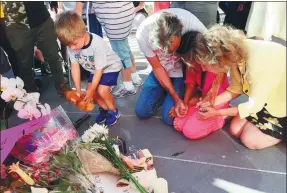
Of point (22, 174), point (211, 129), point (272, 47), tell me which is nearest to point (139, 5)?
point (211, 129)

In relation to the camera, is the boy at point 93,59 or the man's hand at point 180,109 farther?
the man's hand at point 180,109

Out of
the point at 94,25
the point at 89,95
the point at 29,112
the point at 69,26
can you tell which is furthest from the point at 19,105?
the point at 94,25

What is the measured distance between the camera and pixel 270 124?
1.56 meters

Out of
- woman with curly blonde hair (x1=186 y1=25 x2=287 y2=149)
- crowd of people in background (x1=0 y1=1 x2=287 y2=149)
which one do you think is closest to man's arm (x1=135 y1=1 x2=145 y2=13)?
crowd of people in background (x1=0 y1=1 x2=287 y2=149)

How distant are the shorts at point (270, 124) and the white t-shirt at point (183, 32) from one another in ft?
1.60

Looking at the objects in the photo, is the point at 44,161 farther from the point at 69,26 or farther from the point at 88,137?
the point at 69,26

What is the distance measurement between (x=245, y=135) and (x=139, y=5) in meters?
0.89

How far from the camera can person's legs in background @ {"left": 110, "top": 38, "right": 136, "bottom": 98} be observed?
6.55 feet

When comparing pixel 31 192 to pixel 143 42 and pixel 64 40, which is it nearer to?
pixel 64 40

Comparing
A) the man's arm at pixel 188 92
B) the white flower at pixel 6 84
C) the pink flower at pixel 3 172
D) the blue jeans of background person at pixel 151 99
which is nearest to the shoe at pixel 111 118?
the blue jeans of background person at pixel 151 99

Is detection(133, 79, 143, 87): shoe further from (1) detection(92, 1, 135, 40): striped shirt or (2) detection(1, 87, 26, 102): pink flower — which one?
(2) detection(1, 87, 26, 102): pink flower

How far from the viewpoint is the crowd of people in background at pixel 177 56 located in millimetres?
1123

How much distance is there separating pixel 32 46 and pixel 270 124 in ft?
5.42

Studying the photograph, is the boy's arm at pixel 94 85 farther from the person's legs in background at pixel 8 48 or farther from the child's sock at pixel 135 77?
the person's legs in background at pixel 8 48
